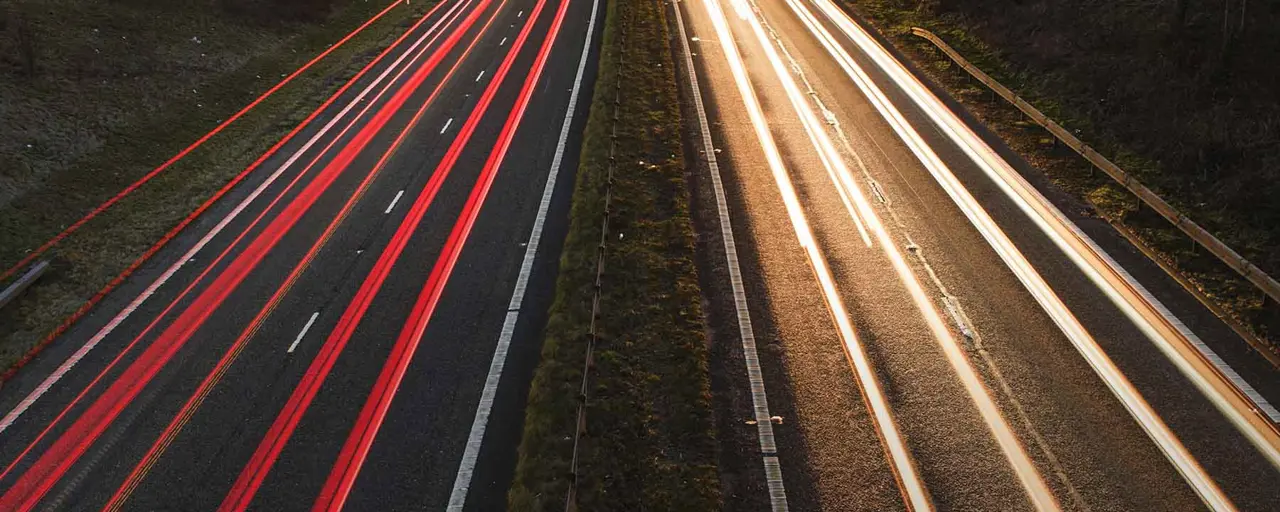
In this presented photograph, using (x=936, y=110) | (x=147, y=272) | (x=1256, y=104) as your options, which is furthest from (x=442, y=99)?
(x=1256, y=104)

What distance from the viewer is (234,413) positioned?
1342cm

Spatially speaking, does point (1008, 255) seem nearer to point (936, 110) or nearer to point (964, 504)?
point (964, 504)

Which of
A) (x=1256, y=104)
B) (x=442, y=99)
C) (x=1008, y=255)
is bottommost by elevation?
(x=442, y=99)

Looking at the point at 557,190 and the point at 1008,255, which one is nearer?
the point at 1008,255

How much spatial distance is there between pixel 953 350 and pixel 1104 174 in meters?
9.37

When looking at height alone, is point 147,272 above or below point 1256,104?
below

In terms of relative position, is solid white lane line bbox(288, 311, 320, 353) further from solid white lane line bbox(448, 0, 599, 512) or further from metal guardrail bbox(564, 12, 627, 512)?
metal guardrail bbox(564, 12, 627, 512)

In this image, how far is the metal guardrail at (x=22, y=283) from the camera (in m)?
16.6

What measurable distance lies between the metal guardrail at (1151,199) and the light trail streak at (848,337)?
23.1 ft

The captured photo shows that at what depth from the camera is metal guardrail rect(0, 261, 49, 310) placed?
654 inches

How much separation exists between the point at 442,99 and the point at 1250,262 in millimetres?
23293

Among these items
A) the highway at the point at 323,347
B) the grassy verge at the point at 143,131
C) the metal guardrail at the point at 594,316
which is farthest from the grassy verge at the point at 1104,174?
the grassy verge at the point at 143,131

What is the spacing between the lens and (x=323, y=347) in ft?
49.5

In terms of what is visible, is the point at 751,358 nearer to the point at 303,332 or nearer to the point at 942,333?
the point at 942,333
